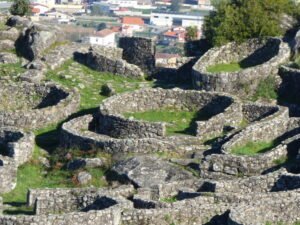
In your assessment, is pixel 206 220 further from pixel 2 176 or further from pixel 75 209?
pixel 2 176

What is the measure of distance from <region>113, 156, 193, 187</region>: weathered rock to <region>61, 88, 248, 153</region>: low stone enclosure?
155 cm

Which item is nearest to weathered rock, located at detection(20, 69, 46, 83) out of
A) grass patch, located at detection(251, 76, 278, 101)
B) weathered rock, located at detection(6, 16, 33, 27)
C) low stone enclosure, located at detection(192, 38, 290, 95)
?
weathered rock, located at detection(6, 16, 33, 27)

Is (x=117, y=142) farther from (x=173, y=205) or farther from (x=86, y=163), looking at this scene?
(x=173, y=205)

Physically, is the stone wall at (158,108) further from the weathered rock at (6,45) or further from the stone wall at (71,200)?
the weathered rock at (6,45)

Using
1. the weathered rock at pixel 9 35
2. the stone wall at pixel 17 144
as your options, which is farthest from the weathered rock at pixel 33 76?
the stone wall at pixel 17 144

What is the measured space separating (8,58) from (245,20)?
10830mm

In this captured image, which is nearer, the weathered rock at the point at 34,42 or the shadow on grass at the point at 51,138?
the shadow on grass at the point at 51,138

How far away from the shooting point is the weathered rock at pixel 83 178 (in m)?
41.9

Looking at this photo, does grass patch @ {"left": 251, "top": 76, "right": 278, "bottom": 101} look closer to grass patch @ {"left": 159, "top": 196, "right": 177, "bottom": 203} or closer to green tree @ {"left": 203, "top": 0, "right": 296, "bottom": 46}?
green tree @ {"left": 203, "top": 0, "right": 296, "bottom": 46}

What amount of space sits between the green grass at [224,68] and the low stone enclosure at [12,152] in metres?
10.9

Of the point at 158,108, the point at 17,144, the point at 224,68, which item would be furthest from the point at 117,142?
the point at 224,68

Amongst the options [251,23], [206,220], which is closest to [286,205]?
[206,220]

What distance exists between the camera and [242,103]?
160 ft

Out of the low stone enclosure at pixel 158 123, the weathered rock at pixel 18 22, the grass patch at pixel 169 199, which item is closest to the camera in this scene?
the grass patch at pixel 169 199
